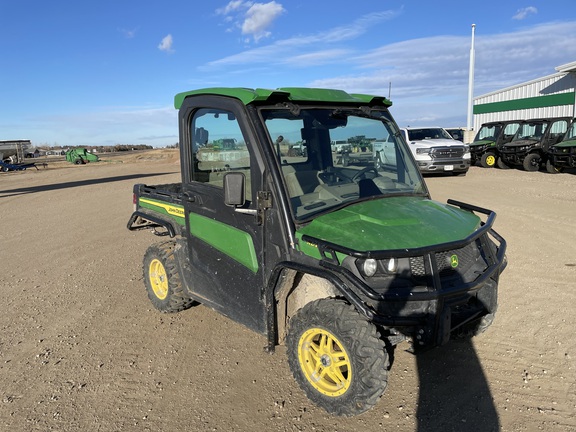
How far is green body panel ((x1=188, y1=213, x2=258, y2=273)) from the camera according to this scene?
340 cm

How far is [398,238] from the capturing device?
9.48 feet

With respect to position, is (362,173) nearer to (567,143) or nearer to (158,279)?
(158,279)

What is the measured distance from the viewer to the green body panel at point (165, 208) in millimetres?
4344

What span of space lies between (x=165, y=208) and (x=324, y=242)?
2.37 metres

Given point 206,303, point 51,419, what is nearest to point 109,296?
point 206,303

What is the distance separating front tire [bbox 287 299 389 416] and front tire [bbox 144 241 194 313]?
5.71ft

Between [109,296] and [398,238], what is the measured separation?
4.07 metres

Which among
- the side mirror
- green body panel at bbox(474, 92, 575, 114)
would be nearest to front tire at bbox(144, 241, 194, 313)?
the side mirror

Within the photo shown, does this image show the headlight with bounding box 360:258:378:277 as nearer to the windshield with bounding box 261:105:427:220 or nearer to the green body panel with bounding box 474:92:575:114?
the windshield with bounding box 261:105:427:220

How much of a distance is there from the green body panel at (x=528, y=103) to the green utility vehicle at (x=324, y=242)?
27319 millimetres

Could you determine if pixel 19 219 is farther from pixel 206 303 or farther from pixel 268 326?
pixel 268 326

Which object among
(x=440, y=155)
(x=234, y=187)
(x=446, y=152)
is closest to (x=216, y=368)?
(x=234, y=187)

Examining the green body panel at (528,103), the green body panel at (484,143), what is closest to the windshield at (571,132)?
the green body panel at (484,143)

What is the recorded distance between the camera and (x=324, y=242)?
9.34 feet
